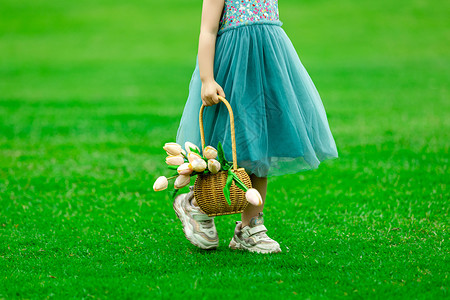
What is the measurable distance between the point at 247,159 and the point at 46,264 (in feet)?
4.03

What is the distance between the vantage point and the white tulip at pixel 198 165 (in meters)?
3.07

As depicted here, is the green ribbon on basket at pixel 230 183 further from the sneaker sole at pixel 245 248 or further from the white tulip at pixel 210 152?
the sneaker sole at pixel 245 248

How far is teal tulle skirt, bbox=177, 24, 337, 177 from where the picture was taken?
321cm

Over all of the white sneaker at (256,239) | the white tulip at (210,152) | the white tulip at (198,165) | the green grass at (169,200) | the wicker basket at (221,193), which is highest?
the white tulip at (210,152)

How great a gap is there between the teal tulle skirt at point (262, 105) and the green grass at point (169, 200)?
21.5 inches

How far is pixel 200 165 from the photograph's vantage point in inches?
121

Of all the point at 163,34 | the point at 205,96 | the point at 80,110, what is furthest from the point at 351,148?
the point at 163,34

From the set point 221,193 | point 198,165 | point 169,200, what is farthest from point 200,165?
point 169,200

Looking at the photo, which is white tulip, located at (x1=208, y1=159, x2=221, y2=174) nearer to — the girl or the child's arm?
the girl

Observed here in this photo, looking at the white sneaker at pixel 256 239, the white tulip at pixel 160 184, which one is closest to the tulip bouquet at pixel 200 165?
the white tulip at pixel 160 184

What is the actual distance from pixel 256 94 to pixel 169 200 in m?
1.77

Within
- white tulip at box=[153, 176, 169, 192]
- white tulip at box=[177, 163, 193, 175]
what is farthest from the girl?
white tulip at box=[153, 176, 169, 192]

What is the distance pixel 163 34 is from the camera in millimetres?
22641

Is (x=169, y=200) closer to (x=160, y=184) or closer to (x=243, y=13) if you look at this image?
(x=160, y=184)
